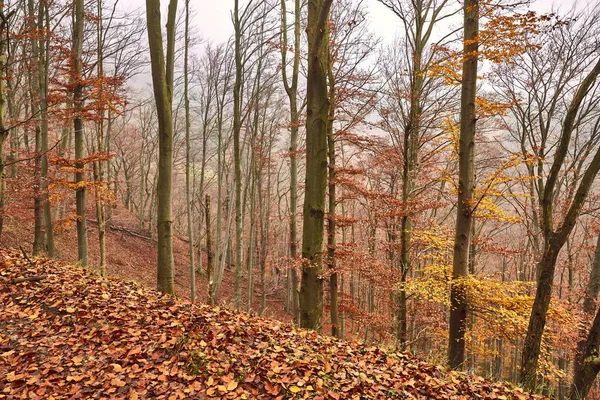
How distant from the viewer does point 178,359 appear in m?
4.07

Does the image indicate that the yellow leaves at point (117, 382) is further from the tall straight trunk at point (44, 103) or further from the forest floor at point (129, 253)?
the forest floor at point (129, 253)

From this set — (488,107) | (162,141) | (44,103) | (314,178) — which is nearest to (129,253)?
(44,103)

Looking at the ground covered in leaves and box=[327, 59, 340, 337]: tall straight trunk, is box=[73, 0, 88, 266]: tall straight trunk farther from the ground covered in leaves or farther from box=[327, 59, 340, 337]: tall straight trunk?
box=[327, 59, 340, 337]: tall straight trunk

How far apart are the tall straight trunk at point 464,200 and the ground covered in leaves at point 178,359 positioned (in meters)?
2.52

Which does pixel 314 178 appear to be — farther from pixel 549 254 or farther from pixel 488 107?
→ pixel 488 107

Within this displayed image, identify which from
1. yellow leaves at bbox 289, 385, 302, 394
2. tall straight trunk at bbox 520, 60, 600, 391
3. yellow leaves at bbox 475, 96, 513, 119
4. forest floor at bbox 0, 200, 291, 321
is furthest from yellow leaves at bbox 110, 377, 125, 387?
forest floor at bbox 0, 200, 291, 321

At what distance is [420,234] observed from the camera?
29.8ft

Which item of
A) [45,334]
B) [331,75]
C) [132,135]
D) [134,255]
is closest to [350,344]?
[45,334]

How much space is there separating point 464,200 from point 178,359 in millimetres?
6084

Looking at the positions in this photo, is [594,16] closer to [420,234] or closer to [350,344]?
[420,234]

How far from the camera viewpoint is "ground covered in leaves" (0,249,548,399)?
12.0 feet

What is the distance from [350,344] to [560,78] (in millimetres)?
11912

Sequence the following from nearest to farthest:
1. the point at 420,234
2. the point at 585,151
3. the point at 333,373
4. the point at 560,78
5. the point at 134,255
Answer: the point at 333,373, the point at 420,234, the point at 560,78, the point at 585,151, the point at 134,255

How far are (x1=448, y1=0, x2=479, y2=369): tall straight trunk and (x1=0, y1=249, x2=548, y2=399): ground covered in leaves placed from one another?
8.26 feet
